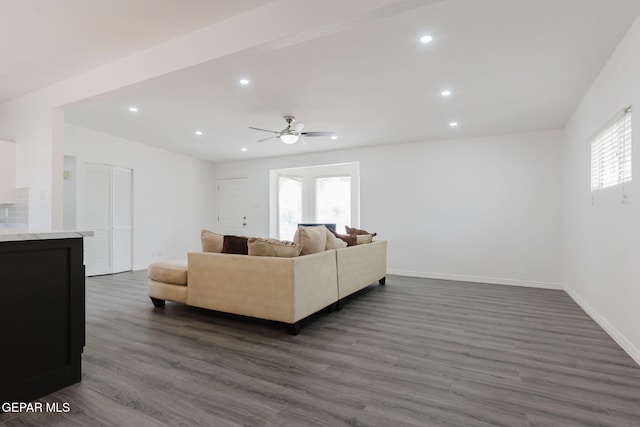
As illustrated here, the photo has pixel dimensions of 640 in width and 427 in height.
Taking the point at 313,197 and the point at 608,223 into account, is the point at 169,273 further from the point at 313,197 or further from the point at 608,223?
the point at 313,197

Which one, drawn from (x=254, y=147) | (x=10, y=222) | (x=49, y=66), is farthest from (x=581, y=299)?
(x=10, y=222)

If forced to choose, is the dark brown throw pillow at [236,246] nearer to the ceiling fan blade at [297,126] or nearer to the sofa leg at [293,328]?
the sofa leg at [293,328]

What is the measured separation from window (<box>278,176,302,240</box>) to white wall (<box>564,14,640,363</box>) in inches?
226

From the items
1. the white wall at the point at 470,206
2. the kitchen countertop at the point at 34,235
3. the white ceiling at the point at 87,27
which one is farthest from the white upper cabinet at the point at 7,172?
the white wall at the point at 470,206

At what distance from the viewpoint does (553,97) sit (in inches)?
155

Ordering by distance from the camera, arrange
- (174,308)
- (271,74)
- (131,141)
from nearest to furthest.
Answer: (271,74) → (174,308) → (131,141)

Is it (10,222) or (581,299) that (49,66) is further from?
(581,299)

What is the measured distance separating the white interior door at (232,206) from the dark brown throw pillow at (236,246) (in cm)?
465

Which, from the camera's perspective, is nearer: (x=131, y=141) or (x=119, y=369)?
(x=119, y=369)

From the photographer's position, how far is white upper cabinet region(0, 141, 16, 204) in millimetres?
4164

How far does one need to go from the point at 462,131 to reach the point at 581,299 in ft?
9.72

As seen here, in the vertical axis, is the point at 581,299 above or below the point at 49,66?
below

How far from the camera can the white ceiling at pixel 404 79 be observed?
8.13 ft

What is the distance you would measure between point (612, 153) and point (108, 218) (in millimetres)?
7466
